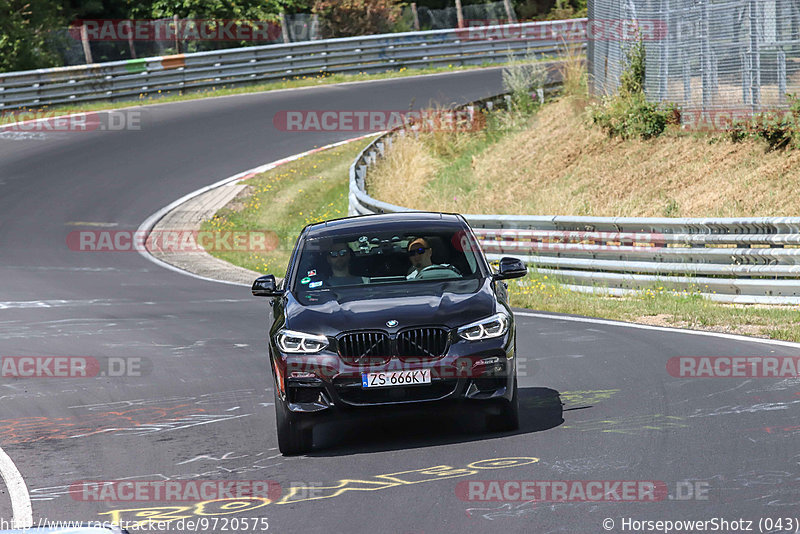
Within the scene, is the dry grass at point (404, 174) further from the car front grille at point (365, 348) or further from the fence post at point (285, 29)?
the car front grille at point (365, 348)

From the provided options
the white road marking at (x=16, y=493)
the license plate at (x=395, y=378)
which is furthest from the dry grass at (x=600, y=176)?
the white road marking at (x=16, y=493)

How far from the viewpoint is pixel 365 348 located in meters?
8.33

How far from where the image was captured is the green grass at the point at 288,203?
2584cm

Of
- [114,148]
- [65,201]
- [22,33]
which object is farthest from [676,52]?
[22,33]

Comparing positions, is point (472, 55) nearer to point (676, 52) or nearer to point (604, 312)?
point (676, 52)

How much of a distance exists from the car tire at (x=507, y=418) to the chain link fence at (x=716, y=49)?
12.6m

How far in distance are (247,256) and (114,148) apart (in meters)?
10.1

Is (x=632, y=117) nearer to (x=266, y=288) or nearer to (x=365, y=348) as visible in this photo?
(x=266, y=288)

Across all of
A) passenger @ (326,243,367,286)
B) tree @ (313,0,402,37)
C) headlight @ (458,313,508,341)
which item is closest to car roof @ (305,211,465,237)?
passenger @ (326,243,367,286)

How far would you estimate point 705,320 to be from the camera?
1410 cm

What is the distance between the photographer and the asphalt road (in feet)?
22.3

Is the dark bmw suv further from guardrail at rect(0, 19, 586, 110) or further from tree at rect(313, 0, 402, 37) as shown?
tree at rect(313, 0, 402, 37)

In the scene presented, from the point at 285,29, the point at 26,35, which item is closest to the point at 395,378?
the point at 26,35

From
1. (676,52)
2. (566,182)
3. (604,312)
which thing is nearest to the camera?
(604,312)
